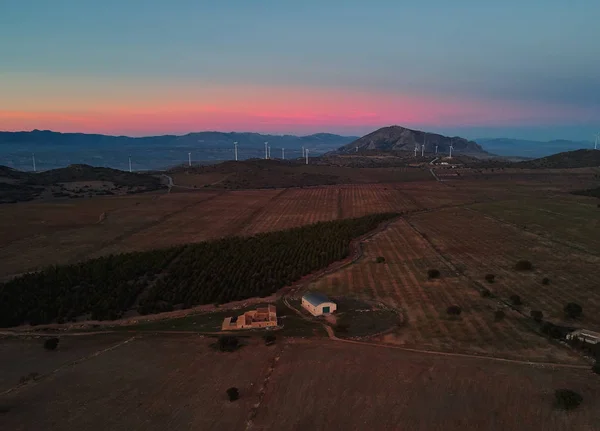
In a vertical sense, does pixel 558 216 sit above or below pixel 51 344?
above

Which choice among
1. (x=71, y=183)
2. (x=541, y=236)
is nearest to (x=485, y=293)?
(x=541, y=236)

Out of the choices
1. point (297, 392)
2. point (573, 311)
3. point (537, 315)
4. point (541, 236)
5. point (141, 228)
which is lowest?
point (141, 228)

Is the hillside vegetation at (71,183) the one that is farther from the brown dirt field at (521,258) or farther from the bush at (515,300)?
the bush at (515,300)

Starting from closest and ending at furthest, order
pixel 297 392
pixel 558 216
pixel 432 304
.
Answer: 1. pixel 297 392
2. pixel 432 304
3. pixel 558 216

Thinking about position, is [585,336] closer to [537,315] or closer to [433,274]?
[537,315]

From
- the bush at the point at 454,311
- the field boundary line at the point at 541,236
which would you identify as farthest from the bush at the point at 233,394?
the field boundary line at the point at 541,236

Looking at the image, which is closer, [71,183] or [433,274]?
[433,274]

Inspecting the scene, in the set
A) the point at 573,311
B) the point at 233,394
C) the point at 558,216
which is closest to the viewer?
the point at 233,394

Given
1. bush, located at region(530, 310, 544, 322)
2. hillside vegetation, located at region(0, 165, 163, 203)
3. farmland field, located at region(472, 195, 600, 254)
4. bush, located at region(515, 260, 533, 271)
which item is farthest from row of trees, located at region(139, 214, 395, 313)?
hillside vegetation, located at region(0, 165, 163, 203)
